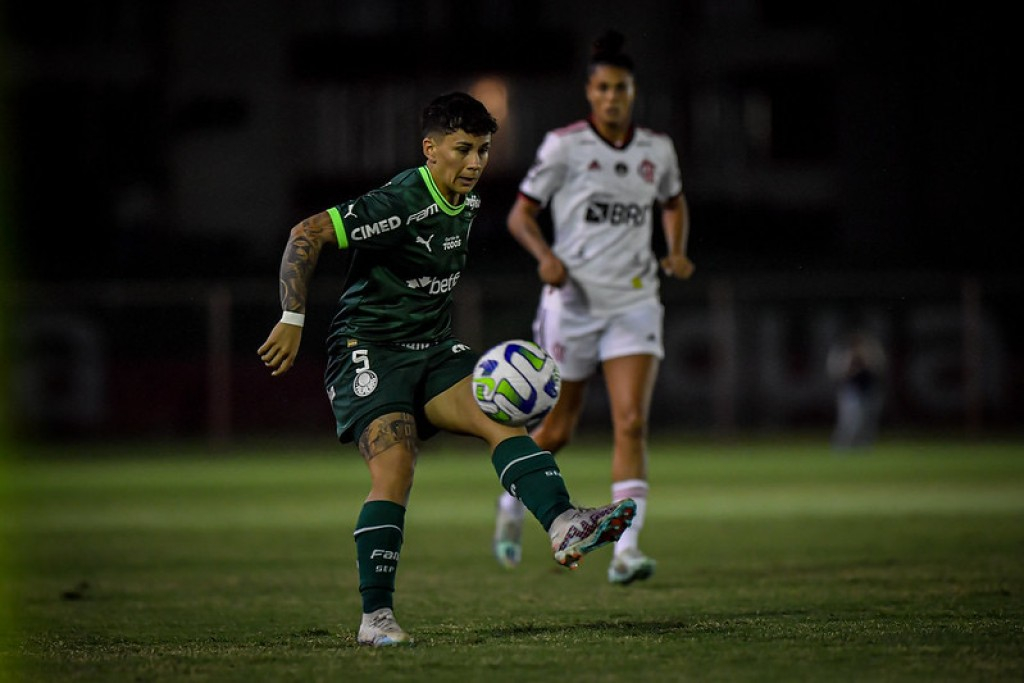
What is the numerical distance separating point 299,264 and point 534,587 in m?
2.74

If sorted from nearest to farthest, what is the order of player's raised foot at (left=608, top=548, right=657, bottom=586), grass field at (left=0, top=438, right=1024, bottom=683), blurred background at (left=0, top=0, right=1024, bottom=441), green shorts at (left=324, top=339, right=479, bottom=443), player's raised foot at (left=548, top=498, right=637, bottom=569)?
grass field at (left=0, top=438, right=1024, bottom=683) → player's raised foot at (left=548, top=498, right=637, bottom=569) → green shorts at (left=324, top=339, right=479, bottom=443) → player's raised foot at (left=608, top=548, right=657, bottom=586) → blurred background at (left=0, top=0, right=1024, bottom=441)

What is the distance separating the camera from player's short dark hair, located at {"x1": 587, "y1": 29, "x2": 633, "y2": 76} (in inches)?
342

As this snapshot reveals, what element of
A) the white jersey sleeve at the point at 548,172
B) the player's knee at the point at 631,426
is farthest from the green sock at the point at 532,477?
the white jersey sleeve at the point at 548,172

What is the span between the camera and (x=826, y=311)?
28.2 m

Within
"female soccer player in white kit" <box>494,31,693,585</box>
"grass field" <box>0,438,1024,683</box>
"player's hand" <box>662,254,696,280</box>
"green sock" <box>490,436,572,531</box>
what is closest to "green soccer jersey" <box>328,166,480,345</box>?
"green sock" <box>490,436,572,531</box>

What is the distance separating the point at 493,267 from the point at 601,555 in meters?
25.8

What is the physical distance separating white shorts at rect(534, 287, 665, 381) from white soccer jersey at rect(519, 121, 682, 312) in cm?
6

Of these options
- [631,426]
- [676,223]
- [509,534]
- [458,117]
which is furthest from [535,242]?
[458,117]

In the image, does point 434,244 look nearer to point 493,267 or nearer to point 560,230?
point 560,230

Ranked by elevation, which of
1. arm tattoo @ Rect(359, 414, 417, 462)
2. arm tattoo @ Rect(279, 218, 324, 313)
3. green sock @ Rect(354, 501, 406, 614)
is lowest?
green sock @ Rect(354, 501, 406, 614)

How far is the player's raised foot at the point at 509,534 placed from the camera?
9188mm

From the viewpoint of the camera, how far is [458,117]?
21.0 ft

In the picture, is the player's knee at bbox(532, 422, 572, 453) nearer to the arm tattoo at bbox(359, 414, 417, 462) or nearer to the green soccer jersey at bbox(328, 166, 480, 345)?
the green soccer jersey at bbox(328, 166, 480, 345)

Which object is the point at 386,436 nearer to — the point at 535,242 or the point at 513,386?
the point at 513,386
